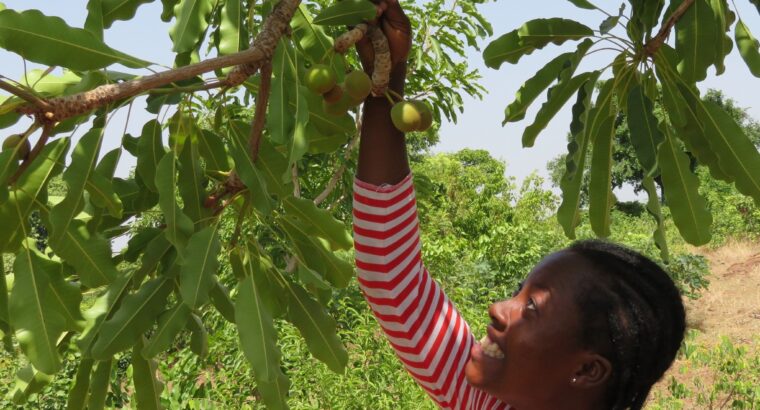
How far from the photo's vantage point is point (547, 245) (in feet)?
28.7

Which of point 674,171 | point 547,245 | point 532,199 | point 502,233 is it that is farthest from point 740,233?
point 674,171

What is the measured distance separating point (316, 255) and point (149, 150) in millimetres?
365

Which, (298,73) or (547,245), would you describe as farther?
(547,245)

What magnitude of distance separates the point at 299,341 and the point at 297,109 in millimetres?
2727

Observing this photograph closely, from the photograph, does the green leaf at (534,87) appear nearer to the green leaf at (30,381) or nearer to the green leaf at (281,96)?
the green leaf at (281,96)

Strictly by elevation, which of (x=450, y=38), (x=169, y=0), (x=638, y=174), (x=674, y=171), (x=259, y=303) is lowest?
(x=259, y=303)

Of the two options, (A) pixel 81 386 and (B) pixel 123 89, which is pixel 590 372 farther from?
(A) pixel 81 386

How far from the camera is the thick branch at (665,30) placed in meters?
1.56

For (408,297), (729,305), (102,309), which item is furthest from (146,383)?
(729,305)

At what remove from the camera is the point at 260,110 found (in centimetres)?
126

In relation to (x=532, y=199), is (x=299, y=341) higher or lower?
lower

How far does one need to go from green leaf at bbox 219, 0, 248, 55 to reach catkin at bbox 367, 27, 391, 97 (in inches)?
10.7

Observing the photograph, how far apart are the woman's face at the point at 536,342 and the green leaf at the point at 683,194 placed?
0.37 m

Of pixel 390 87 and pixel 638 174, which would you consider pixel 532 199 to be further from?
pixel 638 174
